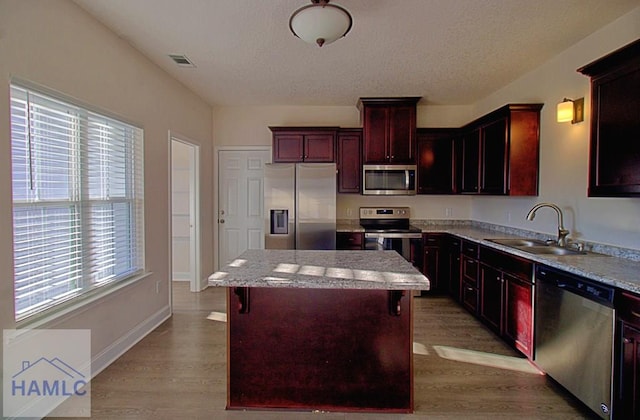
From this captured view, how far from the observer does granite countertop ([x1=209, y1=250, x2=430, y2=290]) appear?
71.0 inches

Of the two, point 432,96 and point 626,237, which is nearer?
point 626,237

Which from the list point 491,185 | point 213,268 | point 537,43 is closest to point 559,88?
point 537,43

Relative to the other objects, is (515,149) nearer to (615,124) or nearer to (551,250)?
(551,250)

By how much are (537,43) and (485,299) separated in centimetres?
238

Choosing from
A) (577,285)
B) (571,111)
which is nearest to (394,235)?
(571,111)

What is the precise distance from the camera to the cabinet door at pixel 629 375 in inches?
66.3

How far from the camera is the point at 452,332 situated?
10.7 ft

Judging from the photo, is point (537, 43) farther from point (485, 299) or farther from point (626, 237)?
point (485, 299)

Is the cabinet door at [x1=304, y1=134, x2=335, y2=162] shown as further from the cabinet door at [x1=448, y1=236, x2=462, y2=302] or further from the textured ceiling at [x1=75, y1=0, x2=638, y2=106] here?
the cabinet door at [x1=448, y1=236, x2=462, y2=302]

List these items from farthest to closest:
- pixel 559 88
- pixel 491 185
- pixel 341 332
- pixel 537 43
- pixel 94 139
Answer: pixel 491 185, pixel 559 88, pixel 537 43, pixel 94 139, pixel 341 332

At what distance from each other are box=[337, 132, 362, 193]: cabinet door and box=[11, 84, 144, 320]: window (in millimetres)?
2523

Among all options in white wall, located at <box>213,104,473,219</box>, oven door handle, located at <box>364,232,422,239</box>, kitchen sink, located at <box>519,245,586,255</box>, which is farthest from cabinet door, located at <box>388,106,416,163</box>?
kitchen sink, located at <box>519,245,586,255</box>

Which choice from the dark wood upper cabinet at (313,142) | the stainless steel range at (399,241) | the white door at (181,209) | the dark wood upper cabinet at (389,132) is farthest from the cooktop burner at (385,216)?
the white door at (181,209)

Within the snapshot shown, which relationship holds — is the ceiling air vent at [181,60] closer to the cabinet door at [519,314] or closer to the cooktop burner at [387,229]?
the cooktop burner at [387,229]
